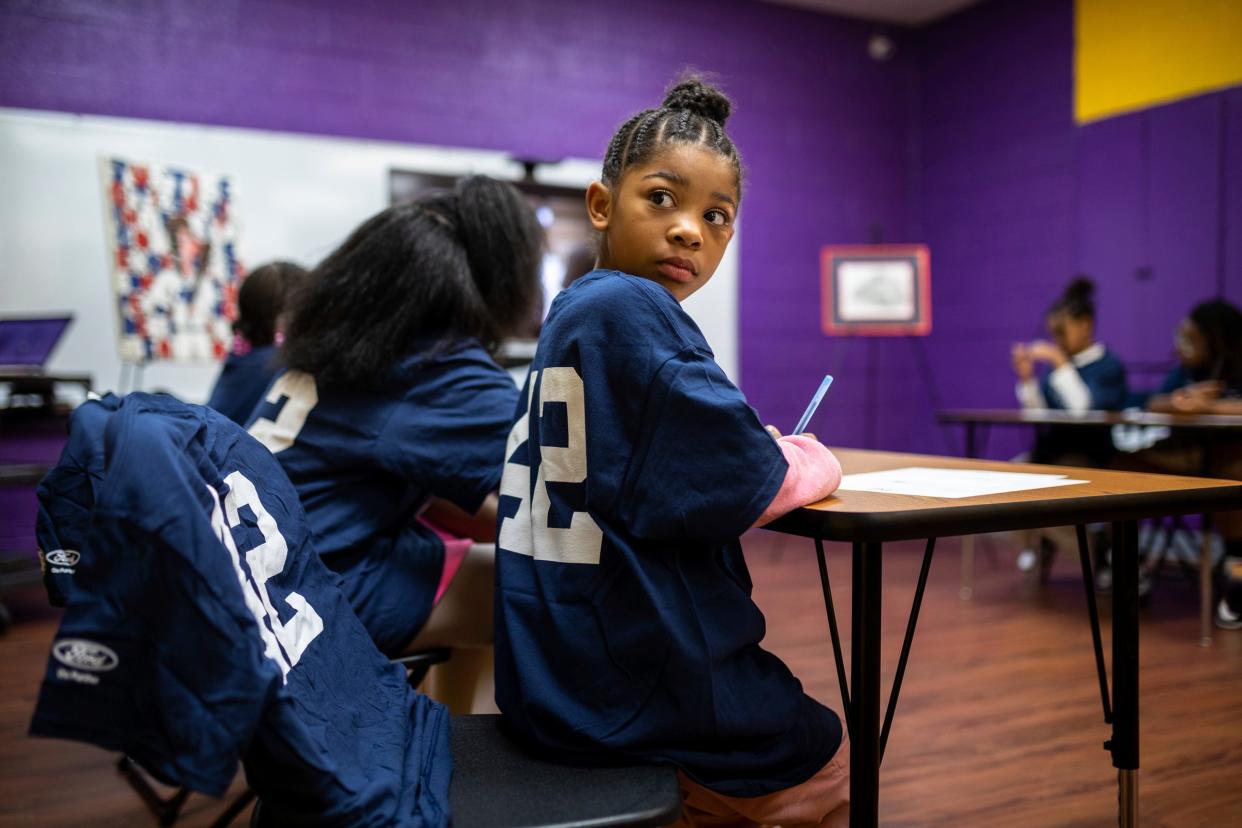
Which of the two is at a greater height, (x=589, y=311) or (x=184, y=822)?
(x=589, y=311)

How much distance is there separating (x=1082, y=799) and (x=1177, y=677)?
1.03 meters

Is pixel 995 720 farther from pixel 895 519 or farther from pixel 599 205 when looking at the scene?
pixel 599 205

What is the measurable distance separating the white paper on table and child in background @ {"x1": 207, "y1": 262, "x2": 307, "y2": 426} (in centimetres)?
156

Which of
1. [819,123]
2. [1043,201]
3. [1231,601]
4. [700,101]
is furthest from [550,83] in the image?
[700,101]

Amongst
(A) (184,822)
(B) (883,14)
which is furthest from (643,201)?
(B) (883,14)

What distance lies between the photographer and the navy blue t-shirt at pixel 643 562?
0.89 meters

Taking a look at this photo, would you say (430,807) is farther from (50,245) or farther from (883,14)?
(883,14)

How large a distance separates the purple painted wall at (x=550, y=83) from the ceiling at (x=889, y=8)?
8 centimetres

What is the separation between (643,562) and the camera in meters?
0.92

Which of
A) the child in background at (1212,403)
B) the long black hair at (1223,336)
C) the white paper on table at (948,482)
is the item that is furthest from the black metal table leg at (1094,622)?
the long black hair at (1223,336)

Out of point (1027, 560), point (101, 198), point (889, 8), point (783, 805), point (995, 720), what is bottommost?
point (1027, 560)

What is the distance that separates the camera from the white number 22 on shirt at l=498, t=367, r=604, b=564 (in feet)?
3.06

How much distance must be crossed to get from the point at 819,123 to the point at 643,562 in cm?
578

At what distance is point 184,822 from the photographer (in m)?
1.87
